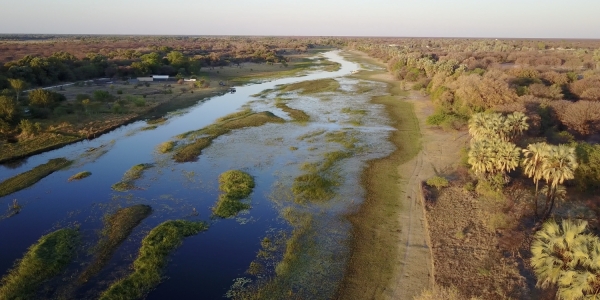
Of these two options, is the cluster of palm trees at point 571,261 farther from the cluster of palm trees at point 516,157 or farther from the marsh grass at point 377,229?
the cluster of palm trees at point 516,157

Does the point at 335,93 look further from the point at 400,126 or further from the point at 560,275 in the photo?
the point at 560,275

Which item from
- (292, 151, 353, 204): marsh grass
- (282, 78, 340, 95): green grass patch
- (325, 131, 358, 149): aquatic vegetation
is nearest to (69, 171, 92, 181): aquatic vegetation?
(292, 151, 353, 204): marsh grass

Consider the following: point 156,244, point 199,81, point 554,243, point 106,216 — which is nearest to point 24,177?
point 106,216

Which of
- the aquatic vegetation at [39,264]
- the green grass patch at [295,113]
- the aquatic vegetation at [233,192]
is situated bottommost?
the aquatic vegetation at [39,264]

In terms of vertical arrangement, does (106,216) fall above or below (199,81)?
below

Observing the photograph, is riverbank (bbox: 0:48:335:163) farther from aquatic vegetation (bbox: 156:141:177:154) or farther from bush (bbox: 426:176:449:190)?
bush (bbox: 426:176:449:190)

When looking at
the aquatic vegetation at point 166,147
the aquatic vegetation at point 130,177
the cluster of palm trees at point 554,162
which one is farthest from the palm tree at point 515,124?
the aquatic vegetation at point 166,147
